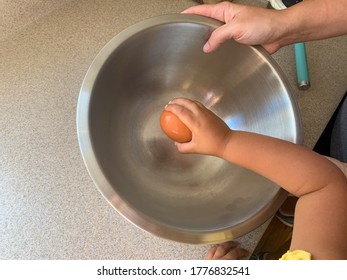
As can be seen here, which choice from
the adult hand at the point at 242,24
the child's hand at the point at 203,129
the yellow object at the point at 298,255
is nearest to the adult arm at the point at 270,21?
the adult hand at the point at 242,24

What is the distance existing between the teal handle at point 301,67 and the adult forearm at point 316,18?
0.16m

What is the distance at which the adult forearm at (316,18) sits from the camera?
712 millimetres

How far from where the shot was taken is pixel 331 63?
3.13ft

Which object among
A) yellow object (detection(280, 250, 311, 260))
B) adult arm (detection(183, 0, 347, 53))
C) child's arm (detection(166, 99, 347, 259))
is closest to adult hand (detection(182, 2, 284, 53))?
adult arm (detection(183, 0, 347, 53))

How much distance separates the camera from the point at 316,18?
72 centimetres

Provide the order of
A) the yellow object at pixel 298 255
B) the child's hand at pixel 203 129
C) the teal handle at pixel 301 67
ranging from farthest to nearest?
the teal handle at pixel 301 67 < the child's hand at pixel 203 129 < the yellow object at pixel 298 255

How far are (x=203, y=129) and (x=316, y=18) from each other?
13.1 inches

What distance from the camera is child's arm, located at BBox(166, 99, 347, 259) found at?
0.53 meters

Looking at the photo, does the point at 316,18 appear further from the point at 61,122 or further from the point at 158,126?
the point at 61,122

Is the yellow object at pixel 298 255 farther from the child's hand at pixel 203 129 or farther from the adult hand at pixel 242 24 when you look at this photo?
the adult hand at pixel 242 24

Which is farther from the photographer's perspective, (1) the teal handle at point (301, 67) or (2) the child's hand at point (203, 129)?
(1) the teal handle at point (301, 67)

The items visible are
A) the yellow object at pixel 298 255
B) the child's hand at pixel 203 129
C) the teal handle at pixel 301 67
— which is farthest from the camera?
the teal handle at pixel 301 67

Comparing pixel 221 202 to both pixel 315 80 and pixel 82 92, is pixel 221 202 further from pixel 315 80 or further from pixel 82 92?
pixel 315 80

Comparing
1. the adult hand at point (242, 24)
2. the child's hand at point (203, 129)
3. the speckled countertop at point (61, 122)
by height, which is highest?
the adult hand at point (242, 24)
